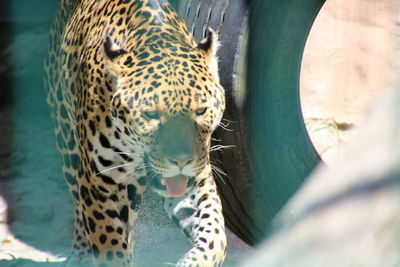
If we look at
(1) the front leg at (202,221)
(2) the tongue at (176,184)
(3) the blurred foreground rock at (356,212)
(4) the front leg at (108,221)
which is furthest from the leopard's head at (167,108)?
(3) the blurred foreground rock at (356,212)

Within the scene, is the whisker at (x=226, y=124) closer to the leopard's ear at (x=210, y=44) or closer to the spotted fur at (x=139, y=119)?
the spotted fur at (x=139, y=119)

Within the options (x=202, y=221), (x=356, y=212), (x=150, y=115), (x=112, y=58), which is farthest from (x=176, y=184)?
(x=356, y=212)

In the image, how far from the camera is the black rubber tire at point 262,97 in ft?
12.6

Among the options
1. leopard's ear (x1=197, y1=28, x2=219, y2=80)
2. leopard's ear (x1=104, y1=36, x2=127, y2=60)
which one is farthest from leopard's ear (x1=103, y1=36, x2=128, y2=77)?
leopard's ear (x1=197, y1=28, x2=219, y2=80)

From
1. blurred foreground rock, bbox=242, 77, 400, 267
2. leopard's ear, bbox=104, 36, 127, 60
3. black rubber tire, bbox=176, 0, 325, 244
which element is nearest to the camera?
blurred foreground rock, bbox=242, 77, 400, 267

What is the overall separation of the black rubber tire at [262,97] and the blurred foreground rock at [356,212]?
267cm

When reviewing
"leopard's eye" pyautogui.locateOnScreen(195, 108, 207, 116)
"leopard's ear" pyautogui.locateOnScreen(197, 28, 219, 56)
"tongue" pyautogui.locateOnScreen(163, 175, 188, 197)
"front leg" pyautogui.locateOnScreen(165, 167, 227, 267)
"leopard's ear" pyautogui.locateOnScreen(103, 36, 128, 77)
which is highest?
"leopard's ear" pyautogui.locateOnScreen(197, 28, 219, 56)

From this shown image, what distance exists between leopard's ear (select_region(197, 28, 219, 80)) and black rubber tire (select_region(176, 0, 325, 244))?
0.83 feet

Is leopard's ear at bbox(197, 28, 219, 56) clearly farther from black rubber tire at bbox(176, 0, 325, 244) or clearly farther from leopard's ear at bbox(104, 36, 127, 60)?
leopard's ear at bbox(104, 36, 127, 60)

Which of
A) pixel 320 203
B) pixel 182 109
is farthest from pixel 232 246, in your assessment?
pixel 320 203

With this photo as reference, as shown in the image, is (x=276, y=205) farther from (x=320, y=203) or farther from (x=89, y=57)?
(x=320, y=203)

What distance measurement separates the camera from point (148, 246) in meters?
4.73

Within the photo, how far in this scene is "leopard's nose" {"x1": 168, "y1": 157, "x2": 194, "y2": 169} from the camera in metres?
3.22

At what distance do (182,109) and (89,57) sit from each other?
2.10 ft
